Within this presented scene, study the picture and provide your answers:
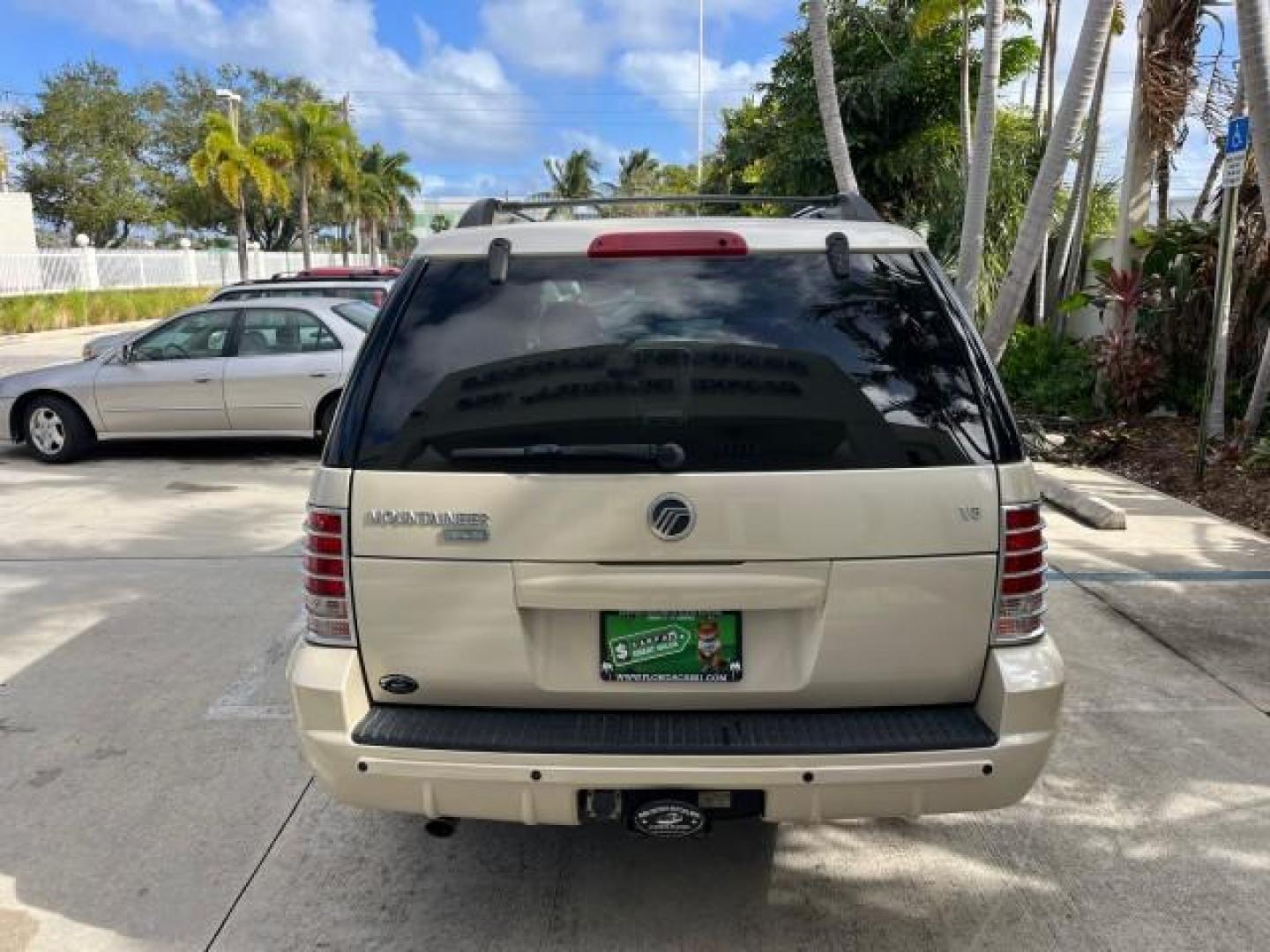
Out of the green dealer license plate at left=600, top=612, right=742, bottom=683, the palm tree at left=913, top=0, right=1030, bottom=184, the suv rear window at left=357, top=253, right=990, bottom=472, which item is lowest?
the green dealer license plate at left=600, top=612, right=742, bottom=683

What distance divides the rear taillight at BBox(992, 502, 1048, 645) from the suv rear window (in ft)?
0.61

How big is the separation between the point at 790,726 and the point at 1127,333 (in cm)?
925

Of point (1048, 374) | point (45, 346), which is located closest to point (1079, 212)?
point (1048, 374)

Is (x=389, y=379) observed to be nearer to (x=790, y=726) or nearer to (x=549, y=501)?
(x=549, y=501)

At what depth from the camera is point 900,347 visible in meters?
2.70

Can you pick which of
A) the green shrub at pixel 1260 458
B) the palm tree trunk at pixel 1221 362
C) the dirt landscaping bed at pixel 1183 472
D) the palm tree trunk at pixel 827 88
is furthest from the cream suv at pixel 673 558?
the palm tree trunk at pixel 827 88

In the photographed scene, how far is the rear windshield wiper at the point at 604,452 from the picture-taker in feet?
8.33

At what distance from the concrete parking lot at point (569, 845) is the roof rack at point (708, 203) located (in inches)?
79.5

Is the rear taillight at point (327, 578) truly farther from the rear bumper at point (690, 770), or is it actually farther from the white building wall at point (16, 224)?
the white building wall at point (16, 224)

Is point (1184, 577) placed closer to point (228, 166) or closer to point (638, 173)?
point (228, 166)

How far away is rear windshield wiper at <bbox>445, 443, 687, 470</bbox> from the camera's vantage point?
254 centimetres

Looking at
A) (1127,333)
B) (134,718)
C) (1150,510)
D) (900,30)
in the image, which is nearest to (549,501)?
(134,718)

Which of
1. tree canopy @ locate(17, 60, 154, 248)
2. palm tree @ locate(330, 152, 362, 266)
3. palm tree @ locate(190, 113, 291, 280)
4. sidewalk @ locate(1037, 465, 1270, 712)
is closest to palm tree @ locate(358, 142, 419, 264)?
palm tree @ locate(330, 152, 362, 266)

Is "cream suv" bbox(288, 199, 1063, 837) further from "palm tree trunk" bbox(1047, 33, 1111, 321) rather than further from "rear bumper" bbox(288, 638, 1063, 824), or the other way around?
"palm tree trunk" bbox(1047, 33, 1111, 321)
